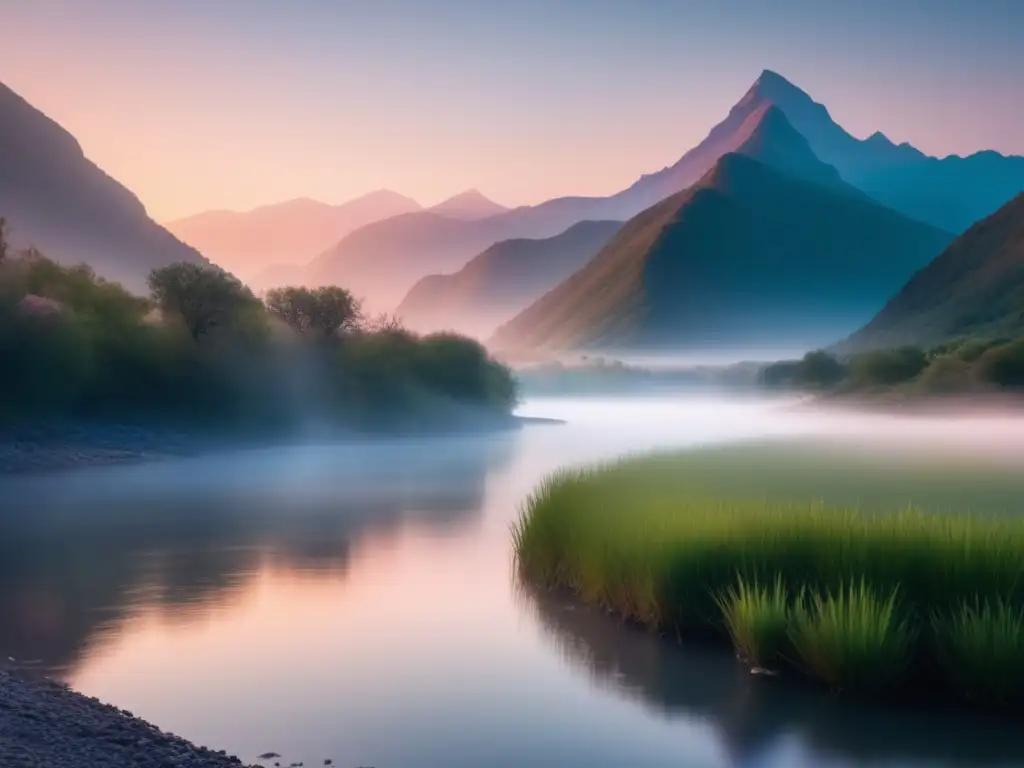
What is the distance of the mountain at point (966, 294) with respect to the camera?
150 meters

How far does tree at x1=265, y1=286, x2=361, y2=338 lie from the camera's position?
284 feet

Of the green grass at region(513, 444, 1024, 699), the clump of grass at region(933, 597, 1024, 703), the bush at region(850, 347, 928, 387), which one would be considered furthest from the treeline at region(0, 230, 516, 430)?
the clump of grass at region(933, 597, 1024, 703)

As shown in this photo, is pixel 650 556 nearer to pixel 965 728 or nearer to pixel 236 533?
pixel 965 728

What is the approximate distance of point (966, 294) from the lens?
16262cm

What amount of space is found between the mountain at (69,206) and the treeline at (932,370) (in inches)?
4023

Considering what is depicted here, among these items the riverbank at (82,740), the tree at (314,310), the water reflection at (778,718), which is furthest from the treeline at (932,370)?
the riverbank at (82,740)

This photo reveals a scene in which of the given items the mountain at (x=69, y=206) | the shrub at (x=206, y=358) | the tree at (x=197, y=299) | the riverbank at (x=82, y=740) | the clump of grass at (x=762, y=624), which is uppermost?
the mountain at (x=69, y=206)

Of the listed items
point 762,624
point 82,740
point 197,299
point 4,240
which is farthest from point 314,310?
point 82,740

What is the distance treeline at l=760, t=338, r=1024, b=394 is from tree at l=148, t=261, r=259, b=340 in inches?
2182

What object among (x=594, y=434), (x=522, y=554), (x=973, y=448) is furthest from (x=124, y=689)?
(x=594, y=434)

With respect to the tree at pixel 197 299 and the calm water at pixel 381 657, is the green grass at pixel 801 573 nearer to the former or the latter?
the calm water at pixel 381 657

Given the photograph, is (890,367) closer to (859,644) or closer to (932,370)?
(932,370)

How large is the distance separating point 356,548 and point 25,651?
12.7 m

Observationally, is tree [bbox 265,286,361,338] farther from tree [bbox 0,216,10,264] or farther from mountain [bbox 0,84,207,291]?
mountain [bbox 0,84,207,291]
